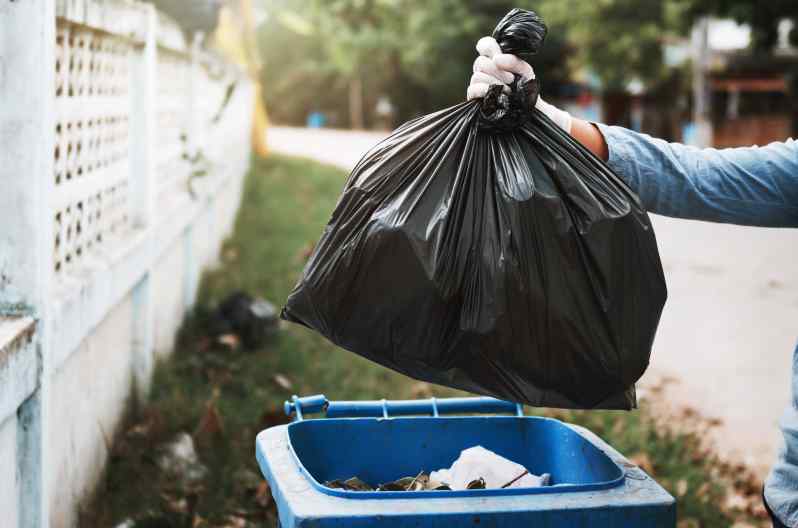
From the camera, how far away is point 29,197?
2.46 meters

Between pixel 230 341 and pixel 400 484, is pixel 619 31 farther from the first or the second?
pixel 400 484

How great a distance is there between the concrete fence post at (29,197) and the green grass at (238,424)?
2.28ft

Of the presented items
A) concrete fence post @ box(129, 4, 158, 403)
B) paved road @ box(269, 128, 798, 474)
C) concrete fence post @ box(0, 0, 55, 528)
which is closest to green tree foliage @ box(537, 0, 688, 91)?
paved road @ box(269, 128, 798, 474)

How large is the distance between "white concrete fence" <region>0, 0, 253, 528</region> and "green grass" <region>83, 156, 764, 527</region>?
0.13m

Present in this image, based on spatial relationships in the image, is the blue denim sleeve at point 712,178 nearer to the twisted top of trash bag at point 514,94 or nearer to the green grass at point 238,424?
the twisted top of trash bag at point 514,94

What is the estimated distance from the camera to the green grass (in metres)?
3.47

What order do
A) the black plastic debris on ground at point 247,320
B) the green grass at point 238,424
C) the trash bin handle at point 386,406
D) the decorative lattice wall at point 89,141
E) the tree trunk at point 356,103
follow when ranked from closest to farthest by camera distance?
the trash bin handle at point 386,406
the decorative lattice wall at point 89,141
the green grass at point 238,424
the black plastic debris on ground at point 247,320
the tree trunk at point 356,103

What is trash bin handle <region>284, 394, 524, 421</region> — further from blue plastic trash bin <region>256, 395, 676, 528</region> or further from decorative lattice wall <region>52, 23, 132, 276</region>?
decorative lattice wall <region>52, 23, 132, 276</region>

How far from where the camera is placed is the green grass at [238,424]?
11.4ft

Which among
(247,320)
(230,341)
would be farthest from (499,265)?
(247,320)

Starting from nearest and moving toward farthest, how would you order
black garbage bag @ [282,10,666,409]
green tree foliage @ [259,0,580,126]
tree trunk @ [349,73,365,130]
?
black garbage bag @ [282,10,666,409] → green tree foliage @ [259,0,580,126] → tree trunk @ [349,73,365,130]

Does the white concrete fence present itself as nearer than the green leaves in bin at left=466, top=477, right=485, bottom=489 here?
No

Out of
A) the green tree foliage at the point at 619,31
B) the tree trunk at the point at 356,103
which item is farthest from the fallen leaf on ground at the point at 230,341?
the tree trunk at the point at 356,103

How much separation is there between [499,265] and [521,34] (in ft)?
1.66
